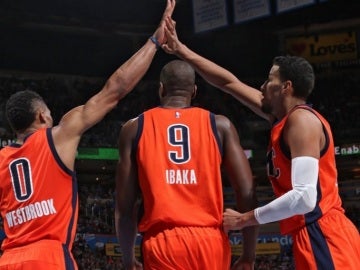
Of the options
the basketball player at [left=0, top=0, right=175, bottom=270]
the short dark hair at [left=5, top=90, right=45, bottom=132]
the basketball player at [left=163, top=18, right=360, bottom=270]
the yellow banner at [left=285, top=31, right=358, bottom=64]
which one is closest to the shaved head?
the basketball player at [left=0, top=0, right=175, bottom=270]

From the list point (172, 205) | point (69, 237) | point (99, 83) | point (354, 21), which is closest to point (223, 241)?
point (172, 205)

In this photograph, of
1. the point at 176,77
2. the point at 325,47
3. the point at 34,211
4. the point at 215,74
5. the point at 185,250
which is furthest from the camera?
the point at 325,47

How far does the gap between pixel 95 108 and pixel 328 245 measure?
1.67 meters

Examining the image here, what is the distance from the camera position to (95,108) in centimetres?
414

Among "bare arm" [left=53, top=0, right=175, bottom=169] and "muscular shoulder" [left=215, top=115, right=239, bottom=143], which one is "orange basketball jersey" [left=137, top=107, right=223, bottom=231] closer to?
"muscular shoulder" [left=215, top=115, right=239, bottom=143]

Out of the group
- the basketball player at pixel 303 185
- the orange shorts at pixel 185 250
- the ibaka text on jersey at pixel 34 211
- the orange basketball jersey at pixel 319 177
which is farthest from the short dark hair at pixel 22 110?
the orange basketball jersey at pixel 319 177

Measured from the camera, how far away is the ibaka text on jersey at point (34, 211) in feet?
12.8

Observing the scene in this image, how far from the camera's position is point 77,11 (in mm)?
26172

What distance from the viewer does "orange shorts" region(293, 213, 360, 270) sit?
374cm

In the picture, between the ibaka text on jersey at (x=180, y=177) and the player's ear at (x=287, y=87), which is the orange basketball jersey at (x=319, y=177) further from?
the ibaka text on jersey at (x=180, y=177)

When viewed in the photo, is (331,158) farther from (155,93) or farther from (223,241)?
(155,93)

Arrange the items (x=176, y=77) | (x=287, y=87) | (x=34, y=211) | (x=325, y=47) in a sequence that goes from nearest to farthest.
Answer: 1. (x=34, y=211)
2. (x=176, y=77)
3. (x=287, y=87)
4. (x=325, y=47)

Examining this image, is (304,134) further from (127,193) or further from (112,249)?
(112,249)

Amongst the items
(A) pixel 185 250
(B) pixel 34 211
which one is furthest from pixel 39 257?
(A) pixel 185 250
